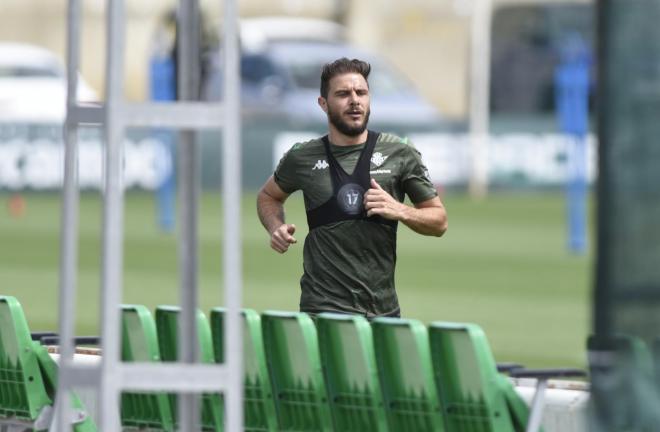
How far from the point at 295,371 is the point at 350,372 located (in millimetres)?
297

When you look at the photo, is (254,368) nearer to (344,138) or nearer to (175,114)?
(344,138)

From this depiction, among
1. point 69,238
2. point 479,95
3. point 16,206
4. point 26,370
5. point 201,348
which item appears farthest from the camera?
point 479,95

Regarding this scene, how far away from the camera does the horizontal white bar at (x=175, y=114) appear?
511cm

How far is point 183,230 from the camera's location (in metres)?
5.43

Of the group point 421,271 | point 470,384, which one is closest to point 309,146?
point 470,384

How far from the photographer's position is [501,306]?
19.0 meters

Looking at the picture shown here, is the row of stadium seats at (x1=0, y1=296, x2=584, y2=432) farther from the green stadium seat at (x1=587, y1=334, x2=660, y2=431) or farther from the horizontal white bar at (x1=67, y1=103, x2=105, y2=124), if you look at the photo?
the green stadium seat at (x1=587, y1=334, x2=660, y2=431)

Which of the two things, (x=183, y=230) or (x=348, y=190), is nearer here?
(x=183, y=230)

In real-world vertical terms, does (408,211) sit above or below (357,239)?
above

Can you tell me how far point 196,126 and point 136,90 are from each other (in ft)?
126

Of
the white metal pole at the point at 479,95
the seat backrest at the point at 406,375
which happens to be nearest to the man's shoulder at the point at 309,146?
the seat backrest at the point at 406,375

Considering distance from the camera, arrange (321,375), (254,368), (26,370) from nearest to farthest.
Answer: (321,375) → (254,368) → (26,370)

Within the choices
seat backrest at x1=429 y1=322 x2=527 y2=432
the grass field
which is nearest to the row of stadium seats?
seat backrest at x1=429 y1=322 x2=527 y2=432

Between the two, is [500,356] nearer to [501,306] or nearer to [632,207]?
[501,306]
